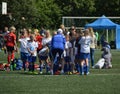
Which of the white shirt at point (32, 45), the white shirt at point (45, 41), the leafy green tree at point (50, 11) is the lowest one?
the leafy green tree at point (50, 11)

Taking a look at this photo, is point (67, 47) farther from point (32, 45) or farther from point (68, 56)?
point (32, 45)

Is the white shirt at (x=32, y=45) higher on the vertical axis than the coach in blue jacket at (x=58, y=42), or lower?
lower

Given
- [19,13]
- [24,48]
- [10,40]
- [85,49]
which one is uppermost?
[10,40]

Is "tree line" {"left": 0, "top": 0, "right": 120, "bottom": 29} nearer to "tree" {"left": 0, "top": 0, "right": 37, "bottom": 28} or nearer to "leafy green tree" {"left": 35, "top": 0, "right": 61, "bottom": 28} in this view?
"leafy green tree" {"left": 35, "top": 0, "right": 61, "bottom": 28}

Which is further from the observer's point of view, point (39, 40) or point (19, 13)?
point (19, 13)

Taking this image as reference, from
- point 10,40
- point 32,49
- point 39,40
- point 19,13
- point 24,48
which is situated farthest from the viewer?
point 19,13

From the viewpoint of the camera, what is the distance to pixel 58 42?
72.9 feet

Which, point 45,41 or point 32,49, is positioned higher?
point 45,41

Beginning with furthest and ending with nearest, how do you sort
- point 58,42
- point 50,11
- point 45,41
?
1. point 50,11
2. point 45,41
3. point 58,42

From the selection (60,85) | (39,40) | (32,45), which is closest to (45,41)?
(32,45)

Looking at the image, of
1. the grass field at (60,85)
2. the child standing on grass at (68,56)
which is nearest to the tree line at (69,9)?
the child standing on grass at (68,56)

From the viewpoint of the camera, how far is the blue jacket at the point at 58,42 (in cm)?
2217

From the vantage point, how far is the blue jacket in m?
22.2

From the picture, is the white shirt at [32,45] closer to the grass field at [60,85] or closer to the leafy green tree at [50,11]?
the grass field at [60,85]
